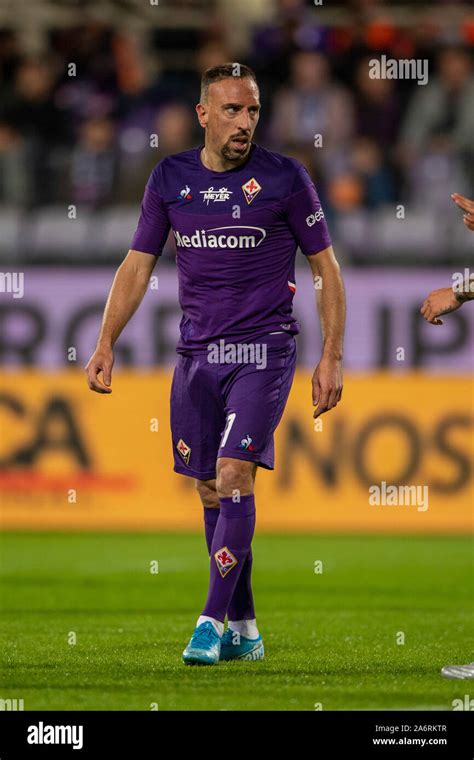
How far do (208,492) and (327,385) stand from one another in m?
0.83

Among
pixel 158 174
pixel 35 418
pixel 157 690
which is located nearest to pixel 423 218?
pixel 35 418

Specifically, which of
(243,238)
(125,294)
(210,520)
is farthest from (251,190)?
(210,520)

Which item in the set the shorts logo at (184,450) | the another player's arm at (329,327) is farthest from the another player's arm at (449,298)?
the shorts logo at (184,450)

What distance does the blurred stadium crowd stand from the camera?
1453 centimetres

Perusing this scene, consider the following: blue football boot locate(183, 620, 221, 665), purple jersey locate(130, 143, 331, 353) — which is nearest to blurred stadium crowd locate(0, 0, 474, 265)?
purple jersey locate(130, 143, 331, 353)

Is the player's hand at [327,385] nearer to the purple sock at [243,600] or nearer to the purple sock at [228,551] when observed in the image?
the purple sock at [228,551]

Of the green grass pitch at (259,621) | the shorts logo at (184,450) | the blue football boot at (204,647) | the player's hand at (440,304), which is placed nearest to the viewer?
the green grass pitch at (259,621)

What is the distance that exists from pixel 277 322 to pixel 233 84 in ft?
3.53

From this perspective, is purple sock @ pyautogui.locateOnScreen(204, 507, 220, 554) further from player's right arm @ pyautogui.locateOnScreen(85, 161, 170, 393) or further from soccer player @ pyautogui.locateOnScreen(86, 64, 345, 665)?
player's right arm @ pyautogui.locateOnScreen(85, 161, 170, 393)

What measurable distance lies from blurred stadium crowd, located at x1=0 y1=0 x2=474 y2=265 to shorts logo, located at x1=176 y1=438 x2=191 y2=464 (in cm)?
734

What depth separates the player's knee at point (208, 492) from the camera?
22.9ft

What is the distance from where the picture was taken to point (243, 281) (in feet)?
22.2

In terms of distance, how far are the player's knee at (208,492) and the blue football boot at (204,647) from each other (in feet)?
2.28

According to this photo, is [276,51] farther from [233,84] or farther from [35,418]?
[233,84]
